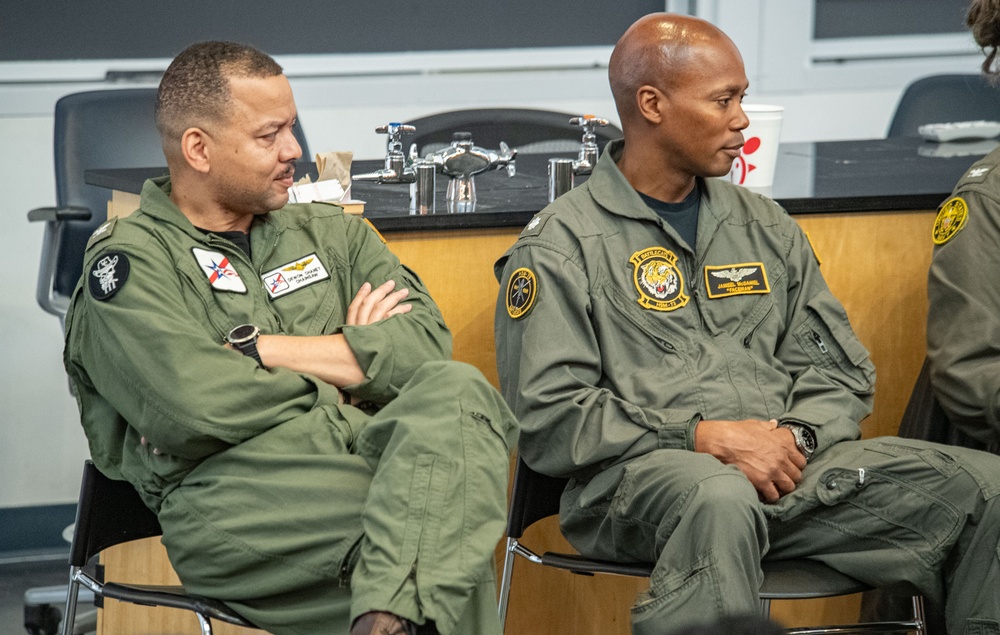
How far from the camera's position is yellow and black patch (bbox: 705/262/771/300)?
7.84ft

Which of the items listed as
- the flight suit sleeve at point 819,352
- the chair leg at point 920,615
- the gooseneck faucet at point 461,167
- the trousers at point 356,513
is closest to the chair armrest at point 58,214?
the gooseneck faucet at point 461,167

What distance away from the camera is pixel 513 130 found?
3.81 m

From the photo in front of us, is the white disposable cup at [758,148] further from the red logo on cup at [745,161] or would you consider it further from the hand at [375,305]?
the hand at [375,305]

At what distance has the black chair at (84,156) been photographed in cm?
341

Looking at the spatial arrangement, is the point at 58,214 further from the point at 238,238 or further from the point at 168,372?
the point at 168,372

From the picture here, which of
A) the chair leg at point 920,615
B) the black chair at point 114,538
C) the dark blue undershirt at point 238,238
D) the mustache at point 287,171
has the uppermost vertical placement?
the mustache at point 287,171

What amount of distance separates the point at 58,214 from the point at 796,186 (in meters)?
1.80

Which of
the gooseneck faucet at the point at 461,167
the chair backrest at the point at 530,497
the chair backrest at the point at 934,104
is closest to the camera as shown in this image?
the chair backrest at the point at 530,497

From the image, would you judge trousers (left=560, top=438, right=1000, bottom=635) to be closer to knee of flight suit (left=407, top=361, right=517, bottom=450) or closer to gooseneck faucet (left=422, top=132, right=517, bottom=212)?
knee of flight suit (left=407, top=361, right=517, bottom=450)

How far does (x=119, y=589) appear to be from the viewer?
1989mm

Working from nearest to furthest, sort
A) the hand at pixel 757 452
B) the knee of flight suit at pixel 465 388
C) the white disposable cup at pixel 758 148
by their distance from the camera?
1. the knee of flight suit at pixel 465 388
2. the hand at pixel 757 452
3. the white disposable cup at pixel 758 148

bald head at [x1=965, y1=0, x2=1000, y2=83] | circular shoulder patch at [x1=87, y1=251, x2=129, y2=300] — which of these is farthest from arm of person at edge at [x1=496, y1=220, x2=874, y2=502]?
bald head at [x1=965, y1=0, x2=1000, y2=83]

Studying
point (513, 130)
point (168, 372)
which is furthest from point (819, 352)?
point (513, 130)

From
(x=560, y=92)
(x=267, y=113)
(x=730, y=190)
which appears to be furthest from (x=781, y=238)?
(x=560, y=92)
